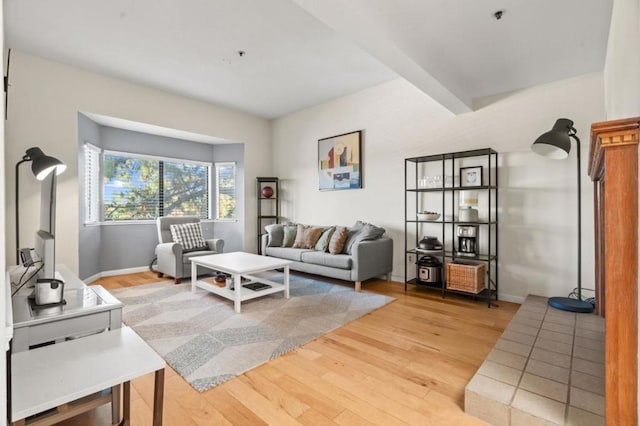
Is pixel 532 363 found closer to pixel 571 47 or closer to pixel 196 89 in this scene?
pixel 571 47

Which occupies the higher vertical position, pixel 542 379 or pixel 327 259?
pixel 327 259

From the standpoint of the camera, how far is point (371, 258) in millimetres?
4148

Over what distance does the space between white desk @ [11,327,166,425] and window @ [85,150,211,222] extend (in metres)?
3.87

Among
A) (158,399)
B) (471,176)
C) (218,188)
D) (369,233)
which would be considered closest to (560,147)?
(471,176)

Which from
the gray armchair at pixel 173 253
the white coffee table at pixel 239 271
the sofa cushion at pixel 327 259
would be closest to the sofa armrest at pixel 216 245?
the gray armchair at pixel 173 253

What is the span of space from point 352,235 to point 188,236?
2458 mm

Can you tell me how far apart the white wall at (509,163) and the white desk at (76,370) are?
3.68 meters

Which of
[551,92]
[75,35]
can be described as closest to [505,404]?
[551,92]

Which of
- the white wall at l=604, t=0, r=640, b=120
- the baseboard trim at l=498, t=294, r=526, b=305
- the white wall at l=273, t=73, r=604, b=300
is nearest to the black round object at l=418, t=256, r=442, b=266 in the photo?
the white wall at l=273, t=73, r=604, b=300

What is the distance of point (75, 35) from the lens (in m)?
3.20

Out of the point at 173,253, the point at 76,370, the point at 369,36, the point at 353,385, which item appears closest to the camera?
the point at 76,370

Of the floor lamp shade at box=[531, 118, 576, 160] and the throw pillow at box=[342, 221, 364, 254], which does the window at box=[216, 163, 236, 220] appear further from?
the floor lamp shade at box=[531, 118, 576, 160]

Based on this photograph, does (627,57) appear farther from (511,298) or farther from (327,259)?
(327,259)

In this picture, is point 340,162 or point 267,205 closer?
point 340,162
